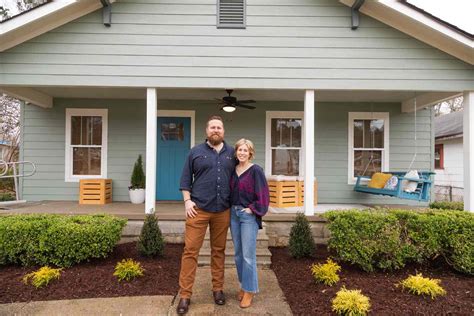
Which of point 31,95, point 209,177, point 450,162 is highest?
point 31,95

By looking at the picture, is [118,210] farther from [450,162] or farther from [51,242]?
[450,162]

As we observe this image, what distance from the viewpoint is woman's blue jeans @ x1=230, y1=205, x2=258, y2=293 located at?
286cm

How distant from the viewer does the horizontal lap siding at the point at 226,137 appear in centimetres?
696

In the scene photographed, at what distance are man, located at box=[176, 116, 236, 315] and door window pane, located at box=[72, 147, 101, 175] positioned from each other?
4.95 m

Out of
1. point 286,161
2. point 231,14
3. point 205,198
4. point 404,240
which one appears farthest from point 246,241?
point 286,161

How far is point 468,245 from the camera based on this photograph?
374cm

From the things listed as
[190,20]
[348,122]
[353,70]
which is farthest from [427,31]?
[190,20]

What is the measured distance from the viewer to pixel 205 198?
9.33ft

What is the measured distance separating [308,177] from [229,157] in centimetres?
261

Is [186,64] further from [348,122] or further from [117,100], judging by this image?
[348,122]

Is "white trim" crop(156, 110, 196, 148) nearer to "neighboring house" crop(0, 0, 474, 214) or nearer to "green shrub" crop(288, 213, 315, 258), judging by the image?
"neighboring house" crop(0, 0, 474, 214)

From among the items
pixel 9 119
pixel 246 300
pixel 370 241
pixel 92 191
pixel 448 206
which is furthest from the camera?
pixel 9 119

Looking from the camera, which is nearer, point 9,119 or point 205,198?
point 205,198

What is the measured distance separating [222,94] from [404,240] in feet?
14.1
